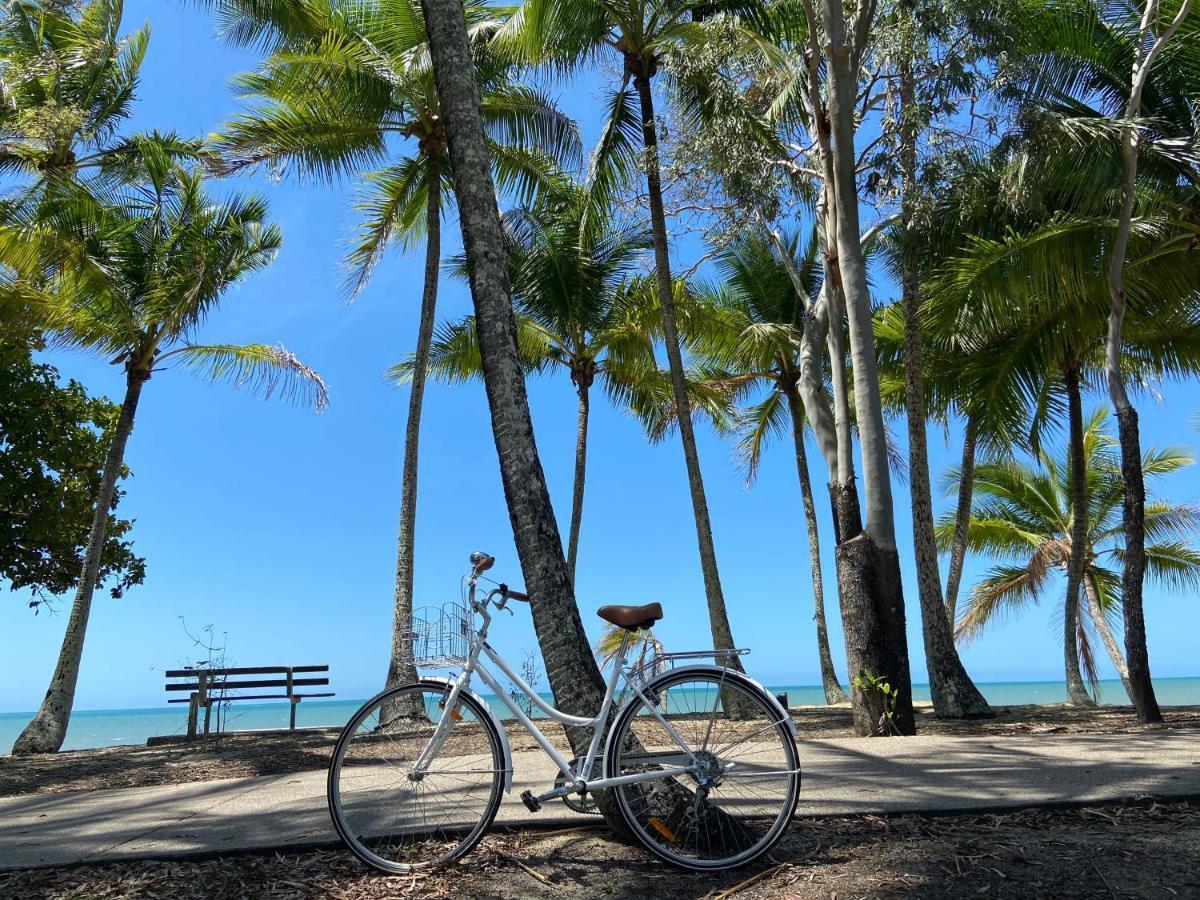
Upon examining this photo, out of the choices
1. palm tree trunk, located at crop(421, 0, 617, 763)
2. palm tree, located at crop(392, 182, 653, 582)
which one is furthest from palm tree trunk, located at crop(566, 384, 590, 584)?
palm tree trunk, located at crop(421, 0, 617, 763)

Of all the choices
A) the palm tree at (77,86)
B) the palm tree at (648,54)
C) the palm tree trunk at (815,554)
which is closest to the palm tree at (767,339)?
the palm tree trunk at (815,554)

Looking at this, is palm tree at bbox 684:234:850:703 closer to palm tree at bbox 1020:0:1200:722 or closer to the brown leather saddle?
palm tree at bbox 1020:0:1200:722

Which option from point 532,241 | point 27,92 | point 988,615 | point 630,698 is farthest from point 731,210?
point 988,615

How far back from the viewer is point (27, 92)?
1492cm

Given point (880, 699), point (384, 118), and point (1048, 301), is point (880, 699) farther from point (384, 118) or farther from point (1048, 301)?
point (384, 118)

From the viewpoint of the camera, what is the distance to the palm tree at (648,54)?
12617mm

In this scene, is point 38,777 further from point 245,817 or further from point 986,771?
point 986,771

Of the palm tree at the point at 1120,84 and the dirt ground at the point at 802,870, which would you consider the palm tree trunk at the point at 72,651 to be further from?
the palm tree at the point at 1120,84

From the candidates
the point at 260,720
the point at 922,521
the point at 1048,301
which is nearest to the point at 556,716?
the point at 922,521

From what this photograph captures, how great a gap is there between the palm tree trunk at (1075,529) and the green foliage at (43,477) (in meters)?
17.0

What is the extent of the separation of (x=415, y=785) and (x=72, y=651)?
11671mm

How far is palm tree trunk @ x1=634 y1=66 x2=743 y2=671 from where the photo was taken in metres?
12.5

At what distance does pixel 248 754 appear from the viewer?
402 inches

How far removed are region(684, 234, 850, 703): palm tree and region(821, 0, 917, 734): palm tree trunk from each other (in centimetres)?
916
